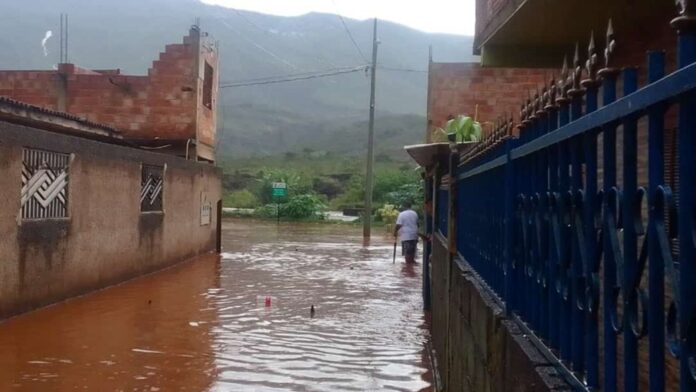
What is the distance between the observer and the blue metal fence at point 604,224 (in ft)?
5.03

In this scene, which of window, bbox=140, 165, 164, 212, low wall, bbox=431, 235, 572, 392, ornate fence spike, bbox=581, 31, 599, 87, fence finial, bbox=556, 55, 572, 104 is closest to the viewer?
ornate fence spike, bbox=581, 31, 599, 87

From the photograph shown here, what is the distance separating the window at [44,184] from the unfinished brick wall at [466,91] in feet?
26.2

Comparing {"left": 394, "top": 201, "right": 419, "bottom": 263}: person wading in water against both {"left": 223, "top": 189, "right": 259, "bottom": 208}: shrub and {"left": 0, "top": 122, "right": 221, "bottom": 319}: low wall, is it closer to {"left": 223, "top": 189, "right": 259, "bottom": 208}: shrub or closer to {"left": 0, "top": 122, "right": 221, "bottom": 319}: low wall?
{"left": 0, "top": 122, "right": 221, "bottom": 319}: low wall

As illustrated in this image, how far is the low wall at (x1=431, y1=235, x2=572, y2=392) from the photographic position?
2.59 m

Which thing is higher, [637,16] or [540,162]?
[637,16]

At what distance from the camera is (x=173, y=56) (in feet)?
68.1

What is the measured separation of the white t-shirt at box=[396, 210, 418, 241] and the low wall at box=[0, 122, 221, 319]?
5364 mm

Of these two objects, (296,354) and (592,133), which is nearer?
(592,133)

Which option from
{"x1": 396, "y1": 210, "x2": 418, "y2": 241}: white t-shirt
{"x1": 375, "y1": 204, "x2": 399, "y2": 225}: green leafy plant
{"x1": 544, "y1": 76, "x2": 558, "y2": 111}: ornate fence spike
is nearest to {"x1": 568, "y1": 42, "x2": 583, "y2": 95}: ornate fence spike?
{"x1": 544, "y1": 76, "x2": 558, "y2": 111}: ornate fence spike

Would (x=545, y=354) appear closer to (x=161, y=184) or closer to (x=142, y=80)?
(x=161, y=184)

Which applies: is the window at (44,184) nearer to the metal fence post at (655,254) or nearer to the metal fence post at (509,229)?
the metal fence post at (509,229)

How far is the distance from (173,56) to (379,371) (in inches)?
592

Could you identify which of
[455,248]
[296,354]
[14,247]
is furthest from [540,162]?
[14,247]

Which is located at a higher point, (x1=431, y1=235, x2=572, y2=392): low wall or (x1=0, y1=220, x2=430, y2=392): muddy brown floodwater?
(x1=431, y1=235, x2=572, y2=392): low wall
